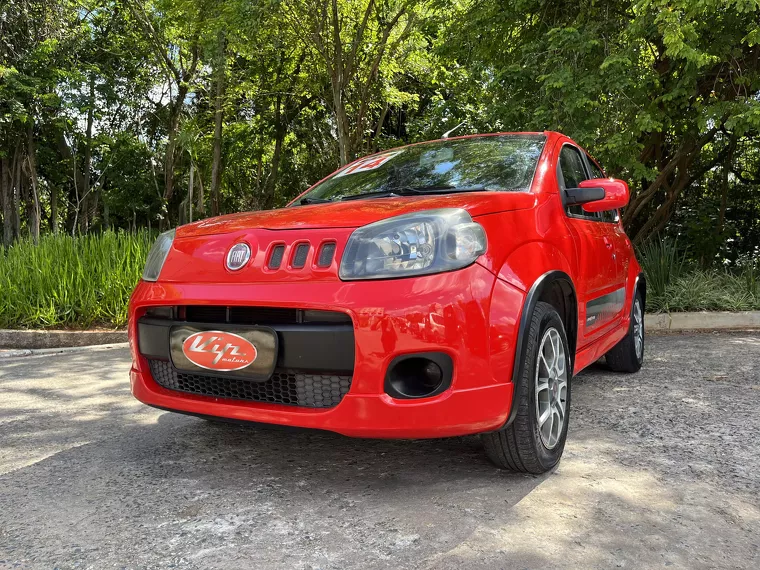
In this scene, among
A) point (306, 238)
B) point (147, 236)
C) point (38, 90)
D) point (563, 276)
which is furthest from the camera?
point (38, 90)

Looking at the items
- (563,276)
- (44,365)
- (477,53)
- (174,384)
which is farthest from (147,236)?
(563,276)

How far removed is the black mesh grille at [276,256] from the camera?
229 centimetres

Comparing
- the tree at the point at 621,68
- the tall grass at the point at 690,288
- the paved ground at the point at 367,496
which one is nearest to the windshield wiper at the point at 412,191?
the paved ground at the point at 367,496

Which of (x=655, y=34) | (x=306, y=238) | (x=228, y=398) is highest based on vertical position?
(x=655, y=34)

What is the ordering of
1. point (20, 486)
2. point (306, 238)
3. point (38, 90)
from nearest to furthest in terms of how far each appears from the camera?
point (306, 238)
point (20, 486)
point (38, 90)

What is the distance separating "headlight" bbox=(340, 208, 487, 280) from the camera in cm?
218

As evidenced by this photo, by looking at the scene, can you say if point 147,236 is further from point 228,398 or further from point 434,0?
point 228,398

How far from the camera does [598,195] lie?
3.10 metres

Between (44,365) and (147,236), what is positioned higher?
(147,236)

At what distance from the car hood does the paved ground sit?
0.98 m

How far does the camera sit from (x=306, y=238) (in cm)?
230

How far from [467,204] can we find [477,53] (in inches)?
288

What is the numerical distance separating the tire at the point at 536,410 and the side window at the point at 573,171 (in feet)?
2.75

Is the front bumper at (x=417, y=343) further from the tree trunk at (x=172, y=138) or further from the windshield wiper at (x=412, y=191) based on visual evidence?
the tree trunk at (x=172, y=138)
